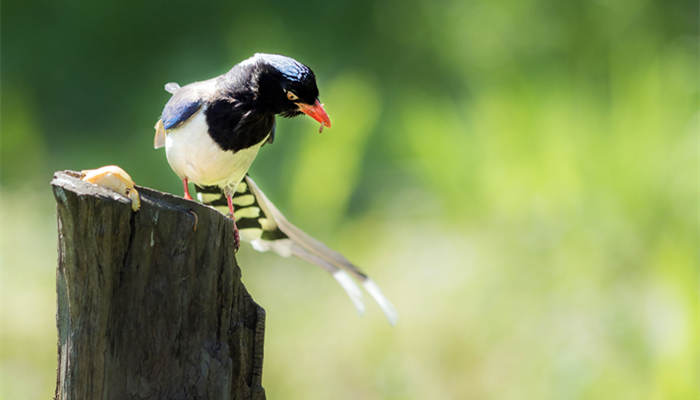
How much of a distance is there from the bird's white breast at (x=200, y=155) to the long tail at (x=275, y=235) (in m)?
0.27

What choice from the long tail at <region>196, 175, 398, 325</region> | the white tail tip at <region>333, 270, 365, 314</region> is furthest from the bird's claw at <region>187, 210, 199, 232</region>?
the white tail tip at <region>333, 270, 365, 314</region>

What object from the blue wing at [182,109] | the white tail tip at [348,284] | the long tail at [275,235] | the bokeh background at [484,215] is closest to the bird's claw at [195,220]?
the blue wing at [182,109]

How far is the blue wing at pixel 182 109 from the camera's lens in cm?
219

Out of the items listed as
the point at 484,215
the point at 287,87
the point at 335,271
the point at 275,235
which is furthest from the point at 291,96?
the point at 484,215

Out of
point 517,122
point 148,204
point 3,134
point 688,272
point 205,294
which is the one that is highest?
point 148,204

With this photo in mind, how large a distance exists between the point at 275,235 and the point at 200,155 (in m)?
0.45

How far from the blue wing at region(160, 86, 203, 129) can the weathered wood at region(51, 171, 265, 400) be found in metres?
0.64

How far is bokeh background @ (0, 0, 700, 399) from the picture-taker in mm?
3469

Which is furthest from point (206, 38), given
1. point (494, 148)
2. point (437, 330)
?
point (437, 330)

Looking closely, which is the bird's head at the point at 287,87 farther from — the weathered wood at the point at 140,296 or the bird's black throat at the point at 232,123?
the weathered wood at the point at 140,296

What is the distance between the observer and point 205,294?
Answer: 160cm

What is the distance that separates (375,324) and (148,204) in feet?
7.88

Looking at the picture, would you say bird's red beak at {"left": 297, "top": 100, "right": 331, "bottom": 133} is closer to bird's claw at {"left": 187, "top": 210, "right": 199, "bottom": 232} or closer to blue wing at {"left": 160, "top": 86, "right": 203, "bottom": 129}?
blue wing at {"left": 160, "top": 86, "right": 203, "bottom": 129}

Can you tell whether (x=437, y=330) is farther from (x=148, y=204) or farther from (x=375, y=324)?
(x=148, y=204)
